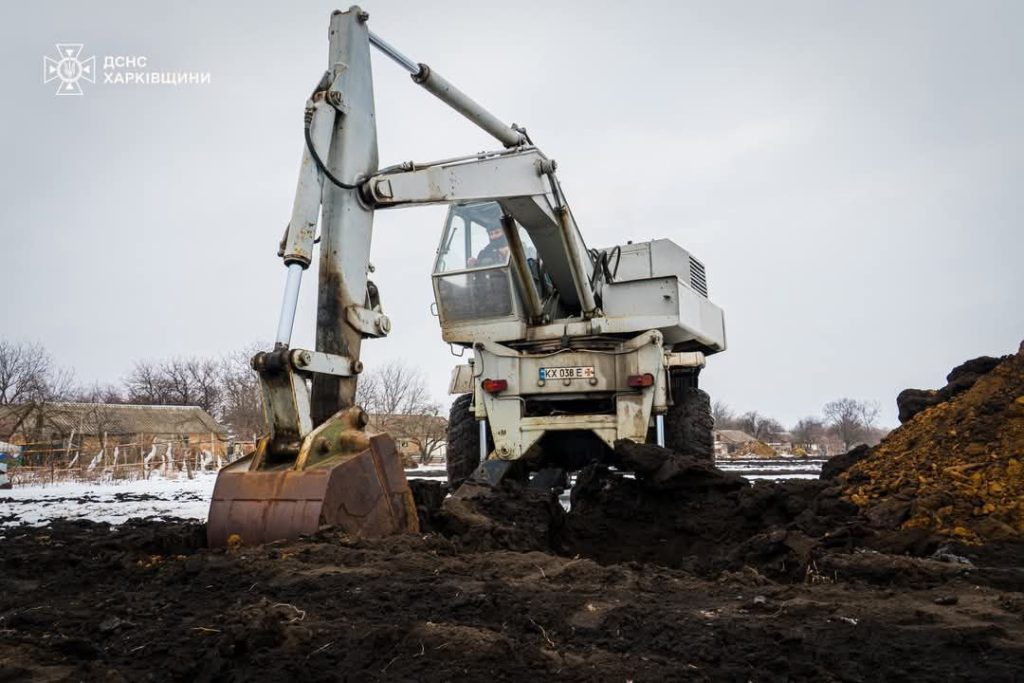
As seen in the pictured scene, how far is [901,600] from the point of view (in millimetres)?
2498

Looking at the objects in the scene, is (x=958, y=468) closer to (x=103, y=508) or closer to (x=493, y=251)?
(x=493, y=251)

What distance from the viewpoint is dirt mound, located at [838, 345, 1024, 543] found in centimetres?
397

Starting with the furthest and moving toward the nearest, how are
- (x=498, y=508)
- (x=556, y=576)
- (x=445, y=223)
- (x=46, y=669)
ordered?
(x=445, y=223) → (x=498, y=508) → (x=556, y=576) → (x=46, y=669)

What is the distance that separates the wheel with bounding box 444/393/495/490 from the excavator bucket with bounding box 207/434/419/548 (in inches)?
150

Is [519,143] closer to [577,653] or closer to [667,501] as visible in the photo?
[667,501]

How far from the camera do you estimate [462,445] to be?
307 inches

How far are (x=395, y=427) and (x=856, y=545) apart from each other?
41859 millimetres


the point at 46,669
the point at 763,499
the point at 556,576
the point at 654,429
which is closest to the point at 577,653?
the point at 556,576

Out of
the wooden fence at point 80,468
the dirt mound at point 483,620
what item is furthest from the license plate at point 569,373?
the wooden fence at point 80,468

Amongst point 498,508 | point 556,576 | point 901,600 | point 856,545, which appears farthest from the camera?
point 498,508

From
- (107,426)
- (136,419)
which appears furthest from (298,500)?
(136,419)

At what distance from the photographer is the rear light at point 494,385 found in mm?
7324

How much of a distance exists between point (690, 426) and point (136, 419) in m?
44.9

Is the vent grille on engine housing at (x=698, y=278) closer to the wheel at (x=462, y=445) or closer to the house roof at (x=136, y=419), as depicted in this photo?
the wheel at (x=462, y=445)
